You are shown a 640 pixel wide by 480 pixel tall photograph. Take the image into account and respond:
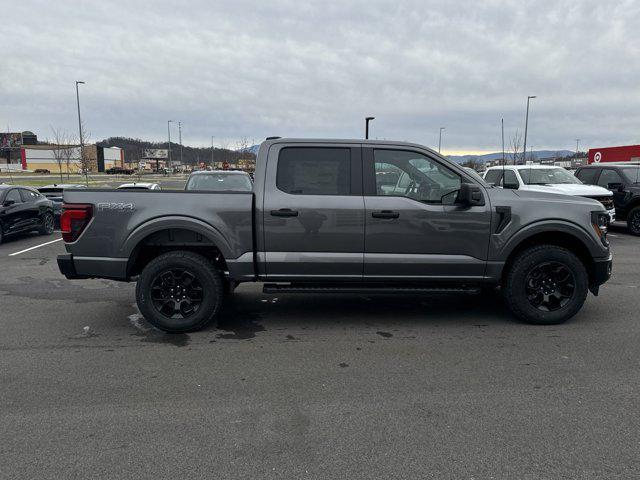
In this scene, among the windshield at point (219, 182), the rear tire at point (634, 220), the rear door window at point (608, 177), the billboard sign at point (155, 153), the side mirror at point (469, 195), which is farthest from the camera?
the billboard sign at point (155, 153)

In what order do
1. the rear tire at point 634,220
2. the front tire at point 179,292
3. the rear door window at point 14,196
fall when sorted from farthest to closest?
the rear tire at point 634,220 → the rear door window at point 14,196 → the front tire at point 179,292

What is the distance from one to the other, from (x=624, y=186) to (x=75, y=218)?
13281 millimetres

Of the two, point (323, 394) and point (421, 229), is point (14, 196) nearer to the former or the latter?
point (421, 229)

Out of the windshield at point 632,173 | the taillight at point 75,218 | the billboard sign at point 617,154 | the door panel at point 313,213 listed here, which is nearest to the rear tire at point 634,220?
the windshield at point 632,173

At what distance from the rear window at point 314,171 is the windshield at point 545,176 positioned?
9.00 meters

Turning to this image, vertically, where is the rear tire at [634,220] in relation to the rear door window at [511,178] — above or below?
below

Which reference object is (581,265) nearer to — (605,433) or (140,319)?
(605,433)

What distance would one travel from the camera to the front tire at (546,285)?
496cm

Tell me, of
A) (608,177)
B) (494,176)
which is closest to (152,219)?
(494,176)

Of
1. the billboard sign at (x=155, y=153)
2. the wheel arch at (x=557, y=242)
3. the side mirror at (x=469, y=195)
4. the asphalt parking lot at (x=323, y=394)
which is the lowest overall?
the asphalt parking lot at (x=323, y=394)

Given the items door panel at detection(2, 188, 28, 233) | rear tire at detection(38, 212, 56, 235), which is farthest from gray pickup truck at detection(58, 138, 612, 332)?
rear tire at detection(38, 212, 56, 235)

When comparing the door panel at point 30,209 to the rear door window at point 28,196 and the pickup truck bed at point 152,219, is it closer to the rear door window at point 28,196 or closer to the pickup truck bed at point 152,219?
the rear door window at point 28,196

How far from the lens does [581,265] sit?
4.98m

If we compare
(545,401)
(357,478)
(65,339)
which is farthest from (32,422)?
(545,401)
